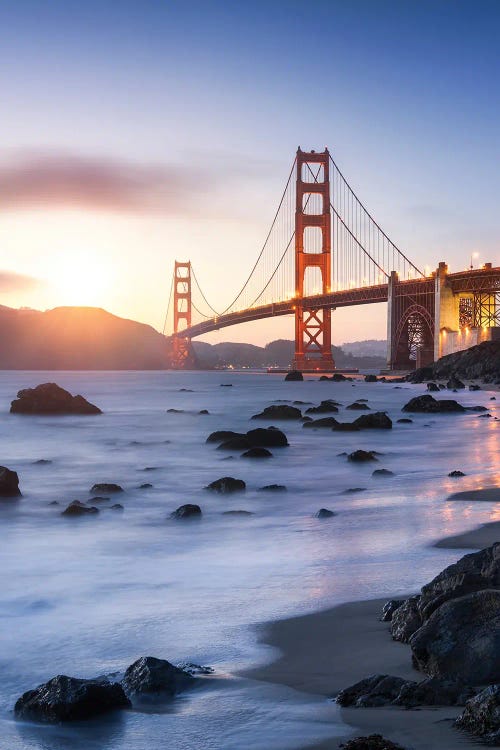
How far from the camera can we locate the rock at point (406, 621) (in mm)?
3918

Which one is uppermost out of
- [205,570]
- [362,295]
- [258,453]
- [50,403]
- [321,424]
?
[362,295]

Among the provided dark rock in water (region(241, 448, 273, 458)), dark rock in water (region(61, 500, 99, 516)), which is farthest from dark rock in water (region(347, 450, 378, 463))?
dark rock in water (region(61, 500, 99, 516))

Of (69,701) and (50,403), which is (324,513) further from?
(50,403)

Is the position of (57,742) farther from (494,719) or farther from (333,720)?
(494,719)

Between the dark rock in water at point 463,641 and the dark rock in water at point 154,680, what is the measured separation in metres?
0.97

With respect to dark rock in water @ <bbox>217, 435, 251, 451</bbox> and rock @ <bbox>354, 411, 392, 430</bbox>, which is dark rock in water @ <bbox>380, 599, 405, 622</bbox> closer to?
dark rock in water @ <bbox>217, 435, 251, 451</bbox>

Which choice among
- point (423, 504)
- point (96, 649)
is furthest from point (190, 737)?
point (423, 504)

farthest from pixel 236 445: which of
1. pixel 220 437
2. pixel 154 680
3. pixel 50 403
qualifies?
pixel 154 680

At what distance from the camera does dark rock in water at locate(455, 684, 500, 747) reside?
8.80ft

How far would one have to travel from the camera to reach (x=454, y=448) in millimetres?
16203

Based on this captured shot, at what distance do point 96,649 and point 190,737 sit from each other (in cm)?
138

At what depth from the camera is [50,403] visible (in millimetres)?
25750

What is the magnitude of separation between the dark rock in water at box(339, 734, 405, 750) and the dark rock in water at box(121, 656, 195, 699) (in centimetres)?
103

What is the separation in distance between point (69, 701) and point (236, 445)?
12.5 m
